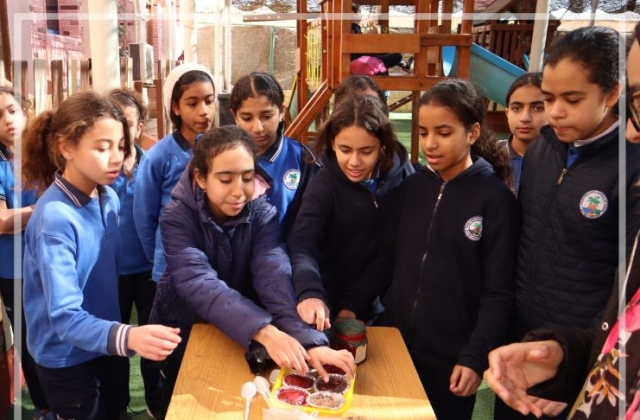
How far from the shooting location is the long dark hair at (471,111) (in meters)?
1.69

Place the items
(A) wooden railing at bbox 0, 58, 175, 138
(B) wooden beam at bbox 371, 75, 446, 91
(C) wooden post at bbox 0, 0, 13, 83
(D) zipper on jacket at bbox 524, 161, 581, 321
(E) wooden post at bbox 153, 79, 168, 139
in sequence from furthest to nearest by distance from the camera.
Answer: (E) wooden post at bbox 153, 79, 168, 139, (B) wooden beam at bbox 371, 75, 446, 91, (C) wooden post at bbox 0, 0, 13, 83, (A) wooden railing at bbox 0, 58, 175, 138, (D) zipper on jacket at bbox 524, 161, 581, 321

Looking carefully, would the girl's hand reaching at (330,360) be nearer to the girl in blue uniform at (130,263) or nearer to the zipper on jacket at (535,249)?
the zipper on jacket at (535,249)

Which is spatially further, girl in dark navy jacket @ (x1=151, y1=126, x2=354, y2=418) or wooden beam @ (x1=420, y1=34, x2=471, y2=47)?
wooden beam @ (x1=420, y1=34, x2=471, y2=47)

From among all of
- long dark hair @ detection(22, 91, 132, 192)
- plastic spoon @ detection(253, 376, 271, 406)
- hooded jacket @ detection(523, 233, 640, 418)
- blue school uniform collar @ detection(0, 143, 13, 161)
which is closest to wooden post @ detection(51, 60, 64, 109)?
blue school uniform collar @ detection(0, 143, 13, 161)

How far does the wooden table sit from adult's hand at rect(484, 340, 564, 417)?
207 millimetres

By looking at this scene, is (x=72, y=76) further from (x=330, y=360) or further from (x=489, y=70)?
(x=489, y=70)

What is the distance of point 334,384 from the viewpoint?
1.26m

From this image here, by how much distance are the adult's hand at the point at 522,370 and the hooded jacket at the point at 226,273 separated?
1.56 feet

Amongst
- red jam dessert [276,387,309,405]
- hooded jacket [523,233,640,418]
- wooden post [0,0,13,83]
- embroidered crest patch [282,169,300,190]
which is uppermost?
wooden post [0,0,13,83]

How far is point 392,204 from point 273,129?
0.67 metres

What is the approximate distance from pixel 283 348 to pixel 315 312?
0.54 feet

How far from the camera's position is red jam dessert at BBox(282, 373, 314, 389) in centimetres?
125

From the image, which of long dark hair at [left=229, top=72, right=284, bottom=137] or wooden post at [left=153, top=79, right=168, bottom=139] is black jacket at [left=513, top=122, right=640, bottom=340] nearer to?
long dark hair at [left=229, top=72, right=284, bottom=137]

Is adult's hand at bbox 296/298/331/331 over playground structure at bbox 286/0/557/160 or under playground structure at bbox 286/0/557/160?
under
